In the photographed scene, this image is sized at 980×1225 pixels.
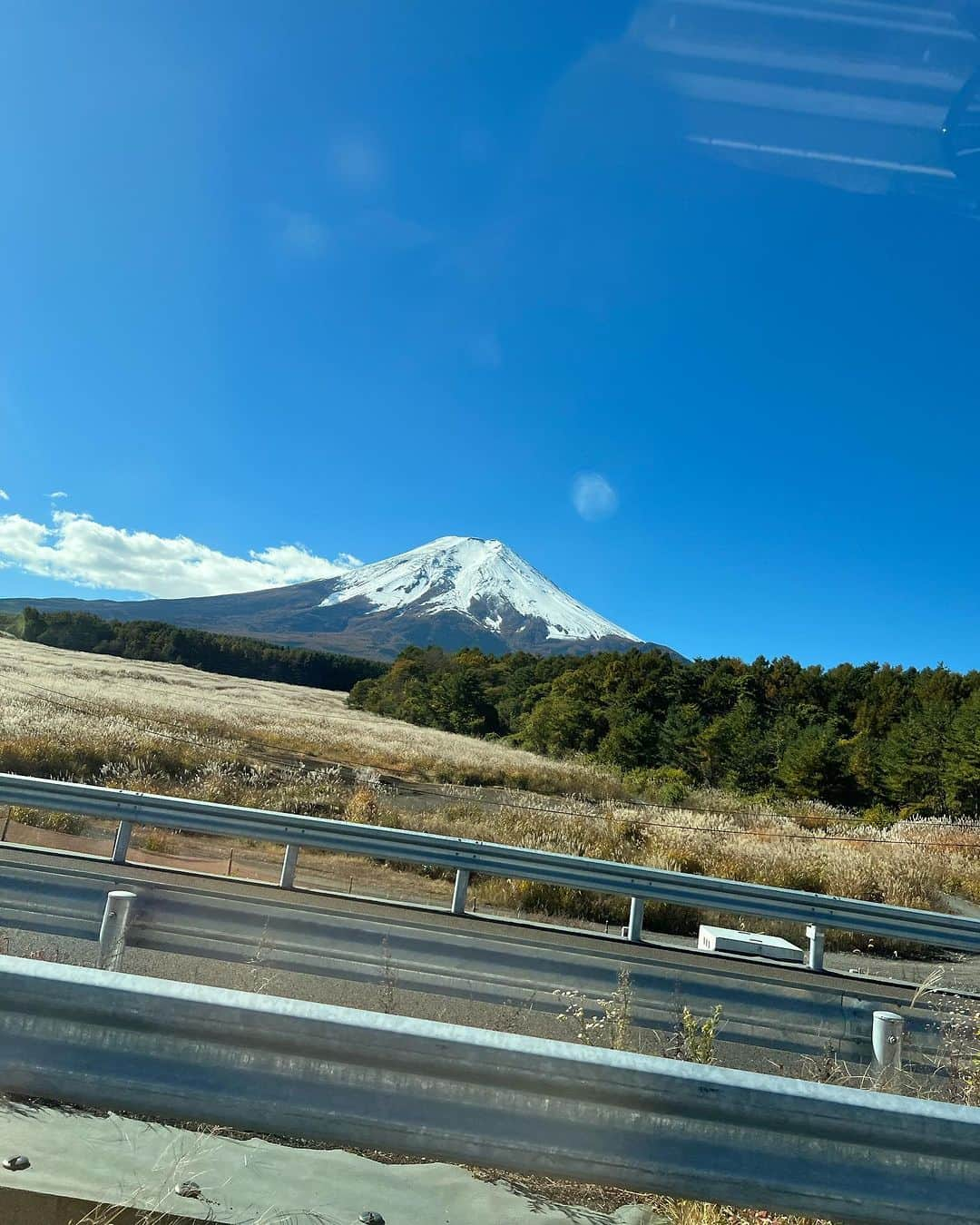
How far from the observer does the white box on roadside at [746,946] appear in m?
8.77

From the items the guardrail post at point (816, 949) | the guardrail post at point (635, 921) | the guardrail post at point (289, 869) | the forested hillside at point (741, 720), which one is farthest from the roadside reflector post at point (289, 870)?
the forested hillside at point (741, 720)

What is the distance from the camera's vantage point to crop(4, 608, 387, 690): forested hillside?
90.4 m

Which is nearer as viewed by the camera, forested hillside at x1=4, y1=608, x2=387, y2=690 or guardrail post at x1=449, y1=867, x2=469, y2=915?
guardrail post at x1=449, y1=867, x2=469, y2=915

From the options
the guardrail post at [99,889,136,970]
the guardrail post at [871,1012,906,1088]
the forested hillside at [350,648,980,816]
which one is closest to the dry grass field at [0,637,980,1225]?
the guardrail post at [871,1012,906,1088]

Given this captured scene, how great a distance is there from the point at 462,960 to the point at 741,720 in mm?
46320

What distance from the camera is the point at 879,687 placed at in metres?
61.3

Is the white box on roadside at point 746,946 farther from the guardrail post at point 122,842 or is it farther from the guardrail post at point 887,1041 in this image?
the guardrail post at point 122,842

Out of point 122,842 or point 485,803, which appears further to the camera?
point 485,803

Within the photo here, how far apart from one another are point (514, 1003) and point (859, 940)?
7.14m

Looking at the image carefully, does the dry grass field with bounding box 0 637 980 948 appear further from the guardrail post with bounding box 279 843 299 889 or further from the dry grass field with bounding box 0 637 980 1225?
the guardrail post with bounding box 279 843 299 889

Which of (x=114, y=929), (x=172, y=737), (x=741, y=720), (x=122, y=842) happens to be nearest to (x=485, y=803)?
(x=172, y=737)

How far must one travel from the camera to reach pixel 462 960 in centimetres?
700

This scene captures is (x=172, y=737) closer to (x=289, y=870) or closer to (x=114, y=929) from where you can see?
(x=289, y=870)

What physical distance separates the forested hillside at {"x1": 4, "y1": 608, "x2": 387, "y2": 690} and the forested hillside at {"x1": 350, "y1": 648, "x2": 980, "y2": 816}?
27.8 meters
